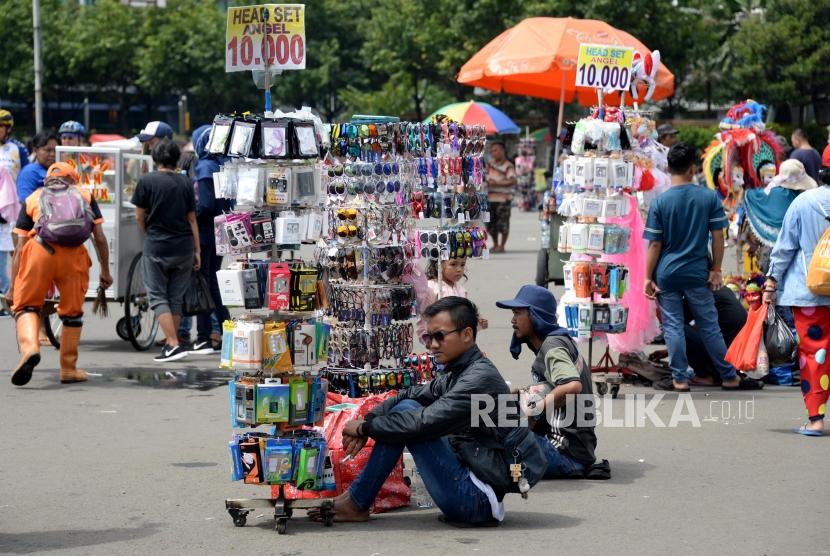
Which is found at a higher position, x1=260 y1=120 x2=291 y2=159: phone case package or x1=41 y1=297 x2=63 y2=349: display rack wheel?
x1=260 y1=120 x2=291 y2=159: phone case package

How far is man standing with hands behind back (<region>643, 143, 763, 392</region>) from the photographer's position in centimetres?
1038

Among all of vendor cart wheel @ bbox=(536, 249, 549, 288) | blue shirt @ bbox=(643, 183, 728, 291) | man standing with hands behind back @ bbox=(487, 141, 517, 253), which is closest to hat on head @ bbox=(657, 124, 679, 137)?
vendor cart wheel @ bbox=(536, 249, 549, 288)

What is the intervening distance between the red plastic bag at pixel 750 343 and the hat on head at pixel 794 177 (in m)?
2.04

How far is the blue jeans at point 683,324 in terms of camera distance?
34.5ft

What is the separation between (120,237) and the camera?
1298 cm

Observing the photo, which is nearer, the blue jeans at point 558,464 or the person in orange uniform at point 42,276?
the blue jeans at point 558,464

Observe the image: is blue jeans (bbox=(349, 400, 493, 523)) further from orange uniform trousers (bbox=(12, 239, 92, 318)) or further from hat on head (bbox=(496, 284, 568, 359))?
orange uniform trousers (bbox=(12, 239, 92, 318))

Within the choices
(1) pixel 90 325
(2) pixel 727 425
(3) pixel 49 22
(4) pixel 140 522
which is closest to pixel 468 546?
(4) pixel 140 522

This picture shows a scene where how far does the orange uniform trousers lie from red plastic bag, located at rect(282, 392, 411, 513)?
428 centimetres

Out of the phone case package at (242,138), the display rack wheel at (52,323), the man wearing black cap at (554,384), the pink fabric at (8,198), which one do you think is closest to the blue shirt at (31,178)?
the pink fabric at (8,198)

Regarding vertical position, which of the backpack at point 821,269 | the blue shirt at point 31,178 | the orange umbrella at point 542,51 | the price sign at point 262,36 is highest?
the orange umbrella at point 542,51

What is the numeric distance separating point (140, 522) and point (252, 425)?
76 cm

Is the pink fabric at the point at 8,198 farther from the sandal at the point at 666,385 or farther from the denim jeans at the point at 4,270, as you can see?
the sandal at the point at 666,385

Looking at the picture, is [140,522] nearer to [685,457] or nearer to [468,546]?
[468,546]
